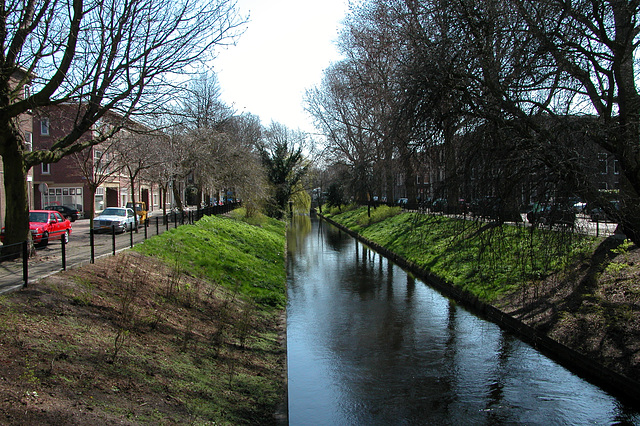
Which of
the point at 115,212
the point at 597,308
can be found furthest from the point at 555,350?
the point at 115,212

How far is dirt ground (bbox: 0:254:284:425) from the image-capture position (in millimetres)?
5320

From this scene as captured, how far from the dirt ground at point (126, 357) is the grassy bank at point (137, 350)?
18 mm

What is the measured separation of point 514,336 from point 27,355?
11.0 meters

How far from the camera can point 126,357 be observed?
691 centimetres

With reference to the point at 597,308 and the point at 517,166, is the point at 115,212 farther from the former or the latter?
Result: the point at 597,308

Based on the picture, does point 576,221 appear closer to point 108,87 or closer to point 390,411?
point 390,411

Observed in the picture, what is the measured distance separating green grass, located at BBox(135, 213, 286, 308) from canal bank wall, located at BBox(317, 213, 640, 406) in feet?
20.1

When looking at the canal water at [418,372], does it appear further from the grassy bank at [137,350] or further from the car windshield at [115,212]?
the car windshield at [115,212]

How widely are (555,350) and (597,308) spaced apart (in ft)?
4.64

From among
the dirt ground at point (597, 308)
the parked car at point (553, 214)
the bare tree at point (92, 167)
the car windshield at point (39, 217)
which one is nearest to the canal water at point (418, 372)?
the dirt ground at point (597, 308)

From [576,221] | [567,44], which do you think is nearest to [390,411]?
[576,221]

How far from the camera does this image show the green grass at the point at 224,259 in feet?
49.7

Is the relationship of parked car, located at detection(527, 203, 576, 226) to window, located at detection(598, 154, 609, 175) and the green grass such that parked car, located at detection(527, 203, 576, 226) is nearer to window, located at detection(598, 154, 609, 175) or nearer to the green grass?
window, located at detection(598, 154, 609, 175)

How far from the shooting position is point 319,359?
37.5 ft
